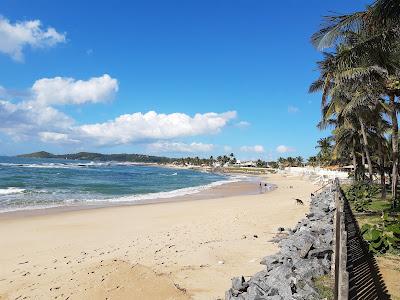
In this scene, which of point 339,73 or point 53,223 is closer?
point 339,73

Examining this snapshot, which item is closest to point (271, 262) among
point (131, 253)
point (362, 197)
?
point (131, 253)

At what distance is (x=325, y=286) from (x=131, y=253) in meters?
6.37

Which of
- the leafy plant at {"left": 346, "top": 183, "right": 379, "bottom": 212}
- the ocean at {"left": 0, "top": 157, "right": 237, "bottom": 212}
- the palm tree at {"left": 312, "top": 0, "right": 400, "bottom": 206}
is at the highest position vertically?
the palm tree at {"left": 312, "top": 0, "right": 400, "bottom": 206}

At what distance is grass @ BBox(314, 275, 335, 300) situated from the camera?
6068mm

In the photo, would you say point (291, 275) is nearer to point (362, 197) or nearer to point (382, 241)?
point (382, 241)

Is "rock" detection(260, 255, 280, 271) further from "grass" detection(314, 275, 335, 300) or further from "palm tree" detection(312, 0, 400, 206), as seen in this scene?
"palm tree" detection(312, 0, 400, 206)

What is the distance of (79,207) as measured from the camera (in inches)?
948

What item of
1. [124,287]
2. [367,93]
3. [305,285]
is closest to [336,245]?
[305,285]

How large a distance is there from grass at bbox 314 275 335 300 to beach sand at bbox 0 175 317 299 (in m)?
1.99

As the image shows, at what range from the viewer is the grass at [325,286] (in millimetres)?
6068

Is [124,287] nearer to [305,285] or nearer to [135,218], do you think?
[305,285]

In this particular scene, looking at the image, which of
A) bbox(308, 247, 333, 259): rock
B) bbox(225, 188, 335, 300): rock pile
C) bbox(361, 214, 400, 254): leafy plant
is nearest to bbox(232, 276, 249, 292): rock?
bbox(225, 188, 335, 300): rock pile

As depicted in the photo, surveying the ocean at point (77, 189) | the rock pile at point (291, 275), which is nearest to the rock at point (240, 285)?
the rock pile at point (291, 275)

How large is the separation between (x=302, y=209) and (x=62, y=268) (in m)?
15.2
